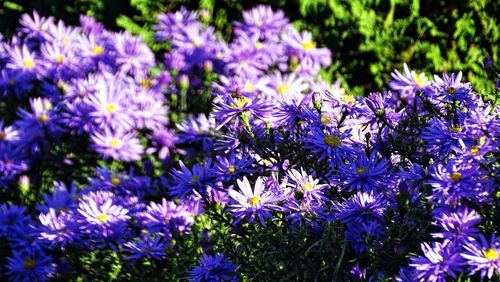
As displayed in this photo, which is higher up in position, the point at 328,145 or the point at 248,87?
the point at 248,87

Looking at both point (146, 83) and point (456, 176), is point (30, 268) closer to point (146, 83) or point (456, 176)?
point (146, 83)

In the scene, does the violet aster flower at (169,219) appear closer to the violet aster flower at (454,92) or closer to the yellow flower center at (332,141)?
the yellow flower center at (332,141)

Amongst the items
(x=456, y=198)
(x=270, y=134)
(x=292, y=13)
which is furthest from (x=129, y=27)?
(x=456, y=198)

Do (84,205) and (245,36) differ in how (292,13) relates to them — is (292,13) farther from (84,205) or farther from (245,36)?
(84,205)

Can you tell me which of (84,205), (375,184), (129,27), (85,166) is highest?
(129,27)

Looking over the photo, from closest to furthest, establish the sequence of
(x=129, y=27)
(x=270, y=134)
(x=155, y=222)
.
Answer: (x=270, y=134) < (x=155, y=222) < (x=129, y=27)

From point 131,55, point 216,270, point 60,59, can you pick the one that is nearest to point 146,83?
point 131,55

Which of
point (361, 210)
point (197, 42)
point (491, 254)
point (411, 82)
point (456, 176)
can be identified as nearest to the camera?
point (491, 254)
